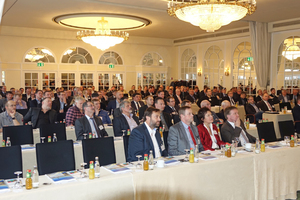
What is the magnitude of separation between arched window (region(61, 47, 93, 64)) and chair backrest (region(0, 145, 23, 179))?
17220 millimetres

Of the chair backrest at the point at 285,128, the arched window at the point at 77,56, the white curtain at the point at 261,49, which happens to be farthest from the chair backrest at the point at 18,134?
the arched window at the point at 77,56

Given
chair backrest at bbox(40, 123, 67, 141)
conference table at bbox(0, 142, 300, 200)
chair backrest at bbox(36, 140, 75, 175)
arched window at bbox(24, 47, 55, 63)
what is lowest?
conference table at bbox(0, 142, 300, 200)

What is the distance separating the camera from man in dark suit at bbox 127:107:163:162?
179 inches

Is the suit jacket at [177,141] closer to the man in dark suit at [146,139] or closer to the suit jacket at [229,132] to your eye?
the man in dark suit at [146,139]

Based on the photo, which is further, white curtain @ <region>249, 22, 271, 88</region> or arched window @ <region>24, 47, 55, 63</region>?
arched window @ <region>24, 47, 55, 63</region>

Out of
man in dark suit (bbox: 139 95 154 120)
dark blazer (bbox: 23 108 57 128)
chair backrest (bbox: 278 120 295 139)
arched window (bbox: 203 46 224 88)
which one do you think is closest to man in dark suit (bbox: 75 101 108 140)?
dark blazer (bbox: 23 108 57 128)

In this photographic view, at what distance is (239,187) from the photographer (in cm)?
423

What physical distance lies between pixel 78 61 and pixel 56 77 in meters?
1.76

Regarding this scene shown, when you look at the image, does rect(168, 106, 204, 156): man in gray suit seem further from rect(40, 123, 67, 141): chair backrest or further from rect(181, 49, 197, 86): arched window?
rect(181, 49, 197, 86): arched window

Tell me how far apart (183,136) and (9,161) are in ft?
7.97

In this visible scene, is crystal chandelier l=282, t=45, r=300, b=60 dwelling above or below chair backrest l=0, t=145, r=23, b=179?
above

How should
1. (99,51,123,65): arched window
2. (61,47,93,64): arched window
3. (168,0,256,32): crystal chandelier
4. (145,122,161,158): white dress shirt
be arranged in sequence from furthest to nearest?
(99,51,123,65): arched window < (61,47,93,64): arched window < (168,0,256,32): crystal chandelier < (145,122,161,158): white dress shirt

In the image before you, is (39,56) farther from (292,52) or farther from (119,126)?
(119,126)

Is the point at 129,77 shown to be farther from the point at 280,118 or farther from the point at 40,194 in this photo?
the point at 40,194
